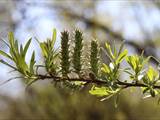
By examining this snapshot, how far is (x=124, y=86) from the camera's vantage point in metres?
0.61

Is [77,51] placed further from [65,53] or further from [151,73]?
[151,73]

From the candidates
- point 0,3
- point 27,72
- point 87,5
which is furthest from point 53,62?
point 87,5

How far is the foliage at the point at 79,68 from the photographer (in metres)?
0.58

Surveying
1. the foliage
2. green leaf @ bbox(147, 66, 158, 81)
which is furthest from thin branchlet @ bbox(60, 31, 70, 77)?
green leaf @ bbox(147, 66, 158, 81)

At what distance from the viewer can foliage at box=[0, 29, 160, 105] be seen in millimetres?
584

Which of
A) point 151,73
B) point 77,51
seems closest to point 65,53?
point 77,51

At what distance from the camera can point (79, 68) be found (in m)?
0.59

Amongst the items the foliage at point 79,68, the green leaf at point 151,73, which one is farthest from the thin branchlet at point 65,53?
the green leaf at point 151,73

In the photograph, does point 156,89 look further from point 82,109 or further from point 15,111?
point 15,111

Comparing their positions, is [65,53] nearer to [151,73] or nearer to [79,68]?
[79,68]

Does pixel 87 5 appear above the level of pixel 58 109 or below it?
above

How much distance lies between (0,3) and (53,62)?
3578 mm

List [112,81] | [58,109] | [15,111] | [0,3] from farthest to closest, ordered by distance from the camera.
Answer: [15,111] < [58,109] < [0,3] < [112,81]

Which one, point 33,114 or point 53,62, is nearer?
point 53,62
